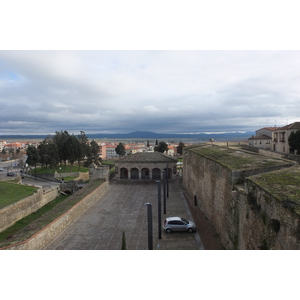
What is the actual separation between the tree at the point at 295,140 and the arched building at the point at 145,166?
45.1 ft

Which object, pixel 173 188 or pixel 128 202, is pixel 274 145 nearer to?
pixel 173 188

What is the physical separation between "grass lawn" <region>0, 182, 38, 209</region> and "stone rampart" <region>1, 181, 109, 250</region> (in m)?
5.30

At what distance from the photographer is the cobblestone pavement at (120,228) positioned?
1030 centimetres

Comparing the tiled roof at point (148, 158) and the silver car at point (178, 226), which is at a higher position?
the tiled roof at point (148, 158)

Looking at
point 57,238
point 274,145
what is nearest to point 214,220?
point 57,238

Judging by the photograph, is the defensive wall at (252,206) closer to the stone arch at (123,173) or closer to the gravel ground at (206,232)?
the gravel ground at (206,232)

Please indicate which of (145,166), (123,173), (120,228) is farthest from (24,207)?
(145,166)

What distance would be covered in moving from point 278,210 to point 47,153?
33688 millimetres

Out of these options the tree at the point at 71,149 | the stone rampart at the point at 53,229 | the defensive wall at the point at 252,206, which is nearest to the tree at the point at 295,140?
the defensive wall at the point at 252,206

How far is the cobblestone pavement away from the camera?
10.3 metres

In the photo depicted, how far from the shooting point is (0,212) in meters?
14.2

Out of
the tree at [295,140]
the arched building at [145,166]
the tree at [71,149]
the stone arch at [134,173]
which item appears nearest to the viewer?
the tree at [295,140]

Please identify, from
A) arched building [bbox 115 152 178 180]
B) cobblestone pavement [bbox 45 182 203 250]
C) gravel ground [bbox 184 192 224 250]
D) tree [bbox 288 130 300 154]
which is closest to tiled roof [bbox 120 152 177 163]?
arched building [bbox 115 152 178 180]

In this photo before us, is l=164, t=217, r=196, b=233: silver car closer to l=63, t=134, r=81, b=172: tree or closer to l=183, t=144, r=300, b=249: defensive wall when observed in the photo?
l=183, t=144, r=300, b=249: defensive wall
